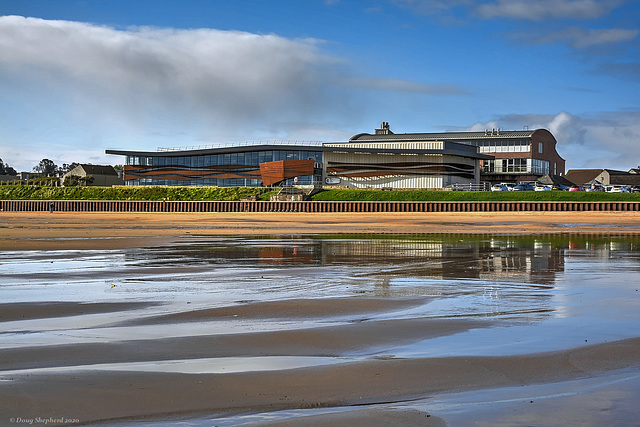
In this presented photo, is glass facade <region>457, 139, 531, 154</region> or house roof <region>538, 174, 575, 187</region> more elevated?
glass facade <region>457, 139, 531, 154</region>

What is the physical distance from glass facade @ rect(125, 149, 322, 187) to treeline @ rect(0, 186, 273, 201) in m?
3.21

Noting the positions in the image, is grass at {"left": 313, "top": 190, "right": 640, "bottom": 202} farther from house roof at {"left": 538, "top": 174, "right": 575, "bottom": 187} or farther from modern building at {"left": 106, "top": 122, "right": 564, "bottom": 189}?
house roof at {"left": 538, "top": 174, "right": 575, "bottom": 187}

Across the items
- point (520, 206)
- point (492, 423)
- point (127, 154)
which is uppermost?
point (127, 154)

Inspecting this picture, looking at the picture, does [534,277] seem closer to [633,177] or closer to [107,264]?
[107,264]

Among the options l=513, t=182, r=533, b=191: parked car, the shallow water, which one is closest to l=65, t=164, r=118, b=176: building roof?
l=513, t=182, r=533, b=191: parked car

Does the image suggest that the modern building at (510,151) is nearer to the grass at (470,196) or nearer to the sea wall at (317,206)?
the grass at (470,196)

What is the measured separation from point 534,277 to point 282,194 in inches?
2417

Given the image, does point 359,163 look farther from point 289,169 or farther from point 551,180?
point 551,180

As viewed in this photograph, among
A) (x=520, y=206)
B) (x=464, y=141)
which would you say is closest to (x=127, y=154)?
(x=464, y=141)

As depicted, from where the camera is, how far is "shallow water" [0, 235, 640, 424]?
779 cm

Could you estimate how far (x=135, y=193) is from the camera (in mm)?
87500

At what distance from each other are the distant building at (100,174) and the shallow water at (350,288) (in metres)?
98.3

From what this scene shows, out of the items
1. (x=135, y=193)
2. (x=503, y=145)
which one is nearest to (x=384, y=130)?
(x=503, y=145)

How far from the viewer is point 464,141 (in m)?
98.1
